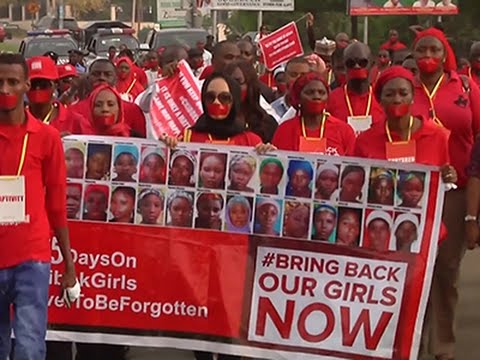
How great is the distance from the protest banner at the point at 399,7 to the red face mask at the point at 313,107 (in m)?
23.6

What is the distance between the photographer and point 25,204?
6.34 meters

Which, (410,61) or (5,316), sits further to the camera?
(410,61)

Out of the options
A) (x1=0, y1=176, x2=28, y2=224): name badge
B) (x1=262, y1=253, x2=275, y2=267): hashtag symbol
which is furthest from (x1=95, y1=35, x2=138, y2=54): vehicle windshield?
(x1=0, y1=176, x2=28, y2=224): name badge

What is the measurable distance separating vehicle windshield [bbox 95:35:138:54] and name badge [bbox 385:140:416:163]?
2932cm

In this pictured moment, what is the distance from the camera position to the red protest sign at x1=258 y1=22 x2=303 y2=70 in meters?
14.6

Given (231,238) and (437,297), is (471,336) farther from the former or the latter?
(231,238)

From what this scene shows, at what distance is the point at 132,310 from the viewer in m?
7.46

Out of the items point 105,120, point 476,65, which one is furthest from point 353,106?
point 476,65

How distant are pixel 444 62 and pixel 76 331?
2844 millimetres

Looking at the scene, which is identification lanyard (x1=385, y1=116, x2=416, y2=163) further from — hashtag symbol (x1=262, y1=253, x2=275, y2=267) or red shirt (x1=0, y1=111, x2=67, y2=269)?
red shirt (x1=0, y1=111, x2=67, y2=269)

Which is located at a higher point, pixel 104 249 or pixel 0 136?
pixel 0 136

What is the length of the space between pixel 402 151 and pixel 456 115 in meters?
0.92

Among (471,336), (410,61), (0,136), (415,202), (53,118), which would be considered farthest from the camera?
(410,61)

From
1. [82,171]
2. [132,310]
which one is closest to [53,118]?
[82,171]
